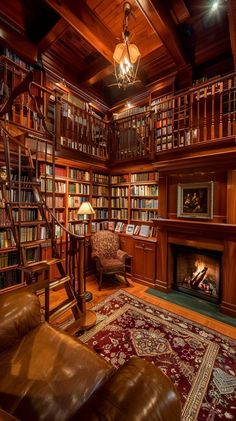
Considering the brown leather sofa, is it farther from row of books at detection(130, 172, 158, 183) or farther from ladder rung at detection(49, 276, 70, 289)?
row of books at detection(130, 172, 158, 183)

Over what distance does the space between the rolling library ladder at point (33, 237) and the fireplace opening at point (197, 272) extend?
1.92 m

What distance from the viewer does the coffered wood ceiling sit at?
282 centimetres

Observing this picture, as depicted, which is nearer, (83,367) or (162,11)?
(83,367)

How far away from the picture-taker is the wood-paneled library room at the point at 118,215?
1.17 metres

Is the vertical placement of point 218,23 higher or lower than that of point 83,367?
higher

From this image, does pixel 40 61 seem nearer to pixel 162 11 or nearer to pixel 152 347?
pixel 162 11

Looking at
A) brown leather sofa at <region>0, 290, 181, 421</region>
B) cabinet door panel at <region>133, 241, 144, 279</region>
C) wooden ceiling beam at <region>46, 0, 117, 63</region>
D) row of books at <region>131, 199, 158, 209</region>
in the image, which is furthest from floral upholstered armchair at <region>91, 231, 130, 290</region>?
wooden ceiling beam at <region>46, 0, 117, 63</region>

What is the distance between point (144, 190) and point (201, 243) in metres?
1.61

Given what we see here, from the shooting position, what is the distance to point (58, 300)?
301 cm

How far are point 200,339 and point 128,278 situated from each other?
1.92 metres

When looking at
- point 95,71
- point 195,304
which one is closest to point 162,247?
point 195,304

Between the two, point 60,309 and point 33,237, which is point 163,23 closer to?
point 33,237

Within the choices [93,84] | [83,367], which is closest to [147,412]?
[83,367]

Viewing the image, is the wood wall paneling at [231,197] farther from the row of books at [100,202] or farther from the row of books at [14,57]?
the row of books at [14,57]
